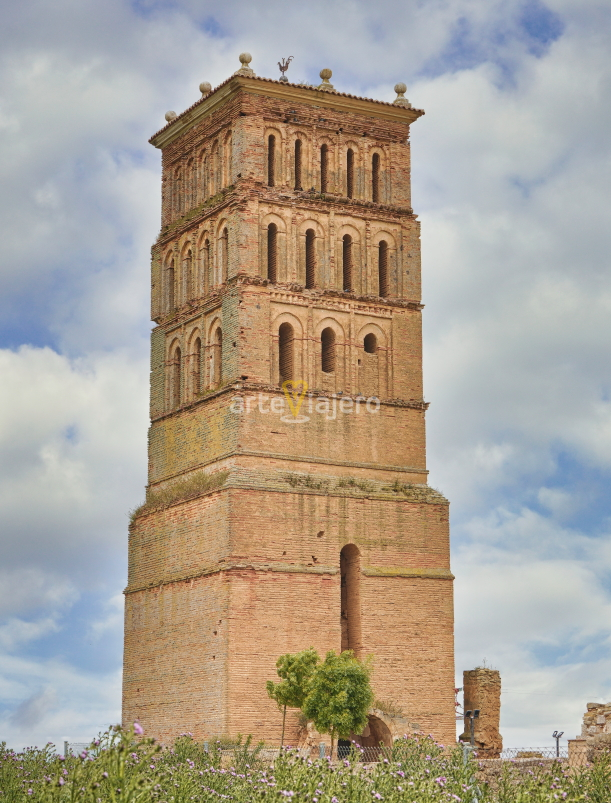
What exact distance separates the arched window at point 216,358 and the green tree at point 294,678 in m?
8.09

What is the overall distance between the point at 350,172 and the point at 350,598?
11758 millimetres

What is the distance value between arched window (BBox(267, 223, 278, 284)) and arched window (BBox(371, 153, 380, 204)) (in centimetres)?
343

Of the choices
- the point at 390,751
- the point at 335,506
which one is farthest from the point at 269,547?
the point at 390,751

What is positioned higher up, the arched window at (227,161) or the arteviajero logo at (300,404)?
the arched window at (227,161)

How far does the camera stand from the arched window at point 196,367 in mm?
38469

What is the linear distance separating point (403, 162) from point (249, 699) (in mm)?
15596

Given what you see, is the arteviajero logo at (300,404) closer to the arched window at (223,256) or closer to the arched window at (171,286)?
the arched window at (223,256)

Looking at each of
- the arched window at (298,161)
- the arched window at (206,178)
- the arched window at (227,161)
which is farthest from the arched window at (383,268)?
the arched window at (206,178)

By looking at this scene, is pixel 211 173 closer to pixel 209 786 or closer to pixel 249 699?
pixel 249 699

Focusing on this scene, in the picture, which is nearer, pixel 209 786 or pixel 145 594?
pixel 209 786

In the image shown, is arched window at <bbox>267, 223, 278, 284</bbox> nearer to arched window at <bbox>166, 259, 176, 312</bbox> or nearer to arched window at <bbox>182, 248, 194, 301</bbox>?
arched window at <bbox>182, 248, 194, 301</bbox>

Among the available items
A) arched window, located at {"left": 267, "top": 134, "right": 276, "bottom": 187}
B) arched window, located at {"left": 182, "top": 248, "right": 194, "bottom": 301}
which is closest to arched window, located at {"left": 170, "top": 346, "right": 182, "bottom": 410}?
arched window, located at {"left": 182, "top": 248, "right": 194, "bottom": 301}

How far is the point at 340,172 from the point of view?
3919cm

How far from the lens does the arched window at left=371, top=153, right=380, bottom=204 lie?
131ft
